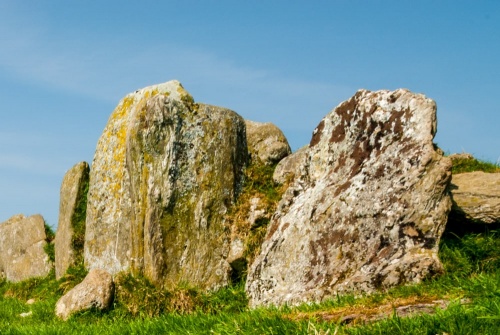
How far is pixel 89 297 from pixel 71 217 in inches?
240

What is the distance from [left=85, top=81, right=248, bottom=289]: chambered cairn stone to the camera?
45.3 ft

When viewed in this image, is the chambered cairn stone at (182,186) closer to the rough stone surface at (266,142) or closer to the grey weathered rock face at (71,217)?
the rough stone surface at (266,142)

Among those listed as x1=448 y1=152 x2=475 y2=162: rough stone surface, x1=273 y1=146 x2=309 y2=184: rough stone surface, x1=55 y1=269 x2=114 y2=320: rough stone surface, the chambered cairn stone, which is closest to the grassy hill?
x1=55 y1=269 x2=114 y2=320: rough stone surface

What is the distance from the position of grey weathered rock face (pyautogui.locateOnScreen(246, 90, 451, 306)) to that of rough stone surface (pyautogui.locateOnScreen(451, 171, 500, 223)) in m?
1.73

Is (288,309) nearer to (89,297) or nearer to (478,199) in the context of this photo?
(478,199)

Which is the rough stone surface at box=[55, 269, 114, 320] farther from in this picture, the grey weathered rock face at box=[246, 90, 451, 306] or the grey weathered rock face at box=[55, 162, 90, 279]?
the grey weathered rock face at box=[55, 162, 90, 279]

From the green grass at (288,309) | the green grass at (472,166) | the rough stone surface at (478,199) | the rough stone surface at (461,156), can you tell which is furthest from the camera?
the rough stone surface at (461,156)

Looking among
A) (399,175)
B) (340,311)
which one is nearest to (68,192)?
(399,175)

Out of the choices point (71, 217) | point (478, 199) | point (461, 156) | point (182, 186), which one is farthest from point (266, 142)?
point (71, 217)

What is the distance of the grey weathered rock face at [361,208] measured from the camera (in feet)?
34.3

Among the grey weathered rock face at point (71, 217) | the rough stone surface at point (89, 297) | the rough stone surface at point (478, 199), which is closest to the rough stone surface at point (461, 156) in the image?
the rough stone surface at point (478, 199)

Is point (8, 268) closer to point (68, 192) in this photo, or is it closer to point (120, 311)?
point (68, 192)

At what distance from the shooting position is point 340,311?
28.1 ft

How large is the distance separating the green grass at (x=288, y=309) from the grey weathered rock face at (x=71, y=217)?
1.24 metres
